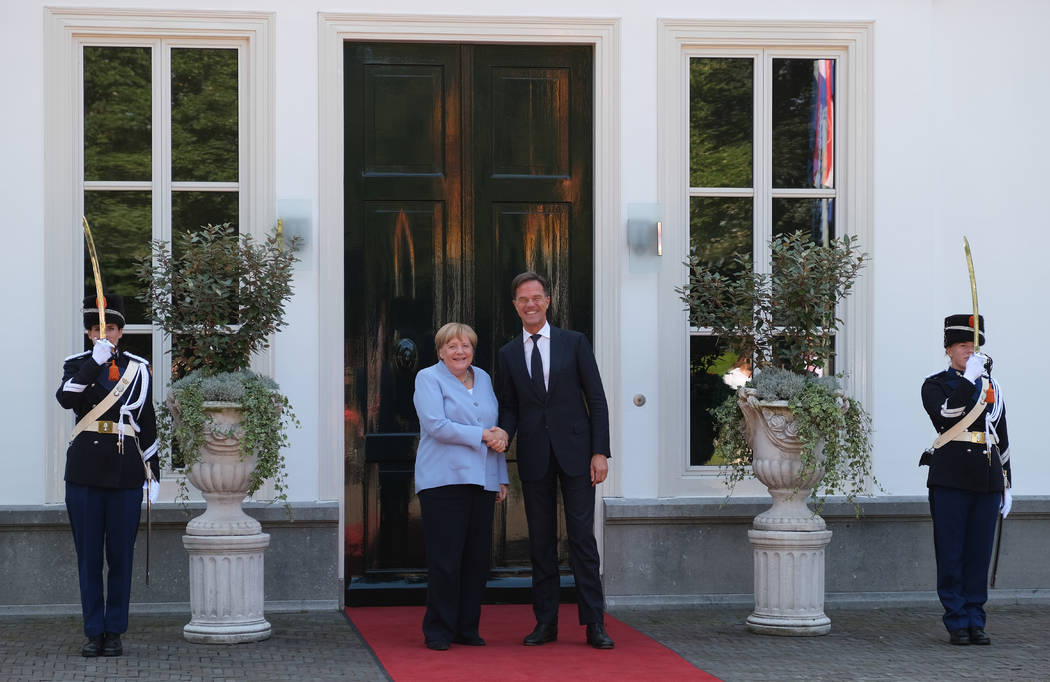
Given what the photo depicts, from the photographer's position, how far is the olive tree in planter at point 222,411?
699 centimetres

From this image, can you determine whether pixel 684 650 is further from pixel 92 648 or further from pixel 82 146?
pixel 82 146

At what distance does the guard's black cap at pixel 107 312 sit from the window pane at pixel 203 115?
1467mm

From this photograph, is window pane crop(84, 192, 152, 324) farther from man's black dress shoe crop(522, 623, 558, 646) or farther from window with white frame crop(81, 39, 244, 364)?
man's black dress shoe crop(522, 623, 558, 646)

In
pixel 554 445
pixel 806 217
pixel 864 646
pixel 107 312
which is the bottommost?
pixel 864 646

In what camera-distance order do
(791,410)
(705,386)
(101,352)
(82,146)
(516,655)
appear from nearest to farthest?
(101,352) < (516,655) < (791,410) < (82,146) < (705,386)

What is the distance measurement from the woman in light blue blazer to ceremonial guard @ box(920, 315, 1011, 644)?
2.24m

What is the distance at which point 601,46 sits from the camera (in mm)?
8383

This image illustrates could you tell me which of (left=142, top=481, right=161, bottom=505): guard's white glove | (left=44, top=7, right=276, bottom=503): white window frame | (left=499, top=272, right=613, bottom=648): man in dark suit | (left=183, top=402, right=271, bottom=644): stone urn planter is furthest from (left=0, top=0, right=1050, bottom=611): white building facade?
(left=499, top=272, right=613, bottom=648): man in dark suit

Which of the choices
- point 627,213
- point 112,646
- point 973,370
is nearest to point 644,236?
point 627,213

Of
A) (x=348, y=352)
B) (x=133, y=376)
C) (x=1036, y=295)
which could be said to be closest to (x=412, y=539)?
(x=348, y=352)

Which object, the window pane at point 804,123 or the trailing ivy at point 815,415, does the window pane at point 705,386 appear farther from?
the window pane at point 804,123

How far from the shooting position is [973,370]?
709 cm

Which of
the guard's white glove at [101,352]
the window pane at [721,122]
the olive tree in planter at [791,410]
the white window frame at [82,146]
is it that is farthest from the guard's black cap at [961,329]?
the guard's white glove at [101,352]

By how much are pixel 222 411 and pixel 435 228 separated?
193cm
